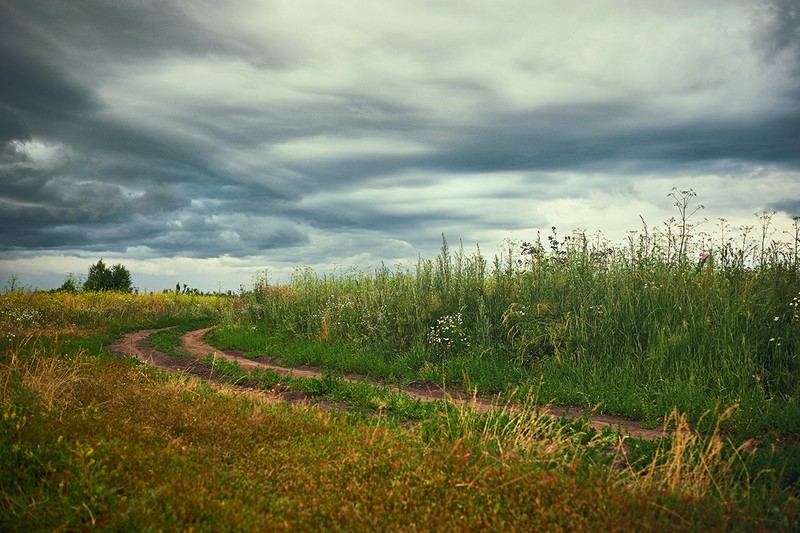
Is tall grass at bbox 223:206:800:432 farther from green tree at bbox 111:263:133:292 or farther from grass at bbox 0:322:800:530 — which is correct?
green tree at bbox 111:263:133:292

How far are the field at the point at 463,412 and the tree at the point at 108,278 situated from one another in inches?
854

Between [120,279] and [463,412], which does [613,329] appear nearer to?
[463,412]

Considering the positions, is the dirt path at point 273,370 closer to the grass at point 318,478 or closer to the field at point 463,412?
the field at point 463,412

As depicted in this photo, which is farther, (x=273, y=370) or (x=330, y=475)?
(x=273, y=370)

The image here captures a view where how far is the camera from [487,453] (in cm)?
550

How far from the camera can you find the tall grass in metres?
8.84

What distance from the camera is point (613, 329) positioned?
10695 mm

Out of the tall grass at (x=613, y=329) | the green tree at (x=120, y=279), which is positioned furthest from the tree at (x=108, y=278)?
the tall grass at (x=613, y=329)

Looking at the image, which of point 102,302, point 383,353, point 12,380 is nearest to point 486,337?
point 383,353

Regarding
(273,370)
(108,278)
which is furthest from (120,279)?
(273,370)

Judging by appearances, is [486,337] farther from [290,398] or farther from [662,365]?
[290,398]

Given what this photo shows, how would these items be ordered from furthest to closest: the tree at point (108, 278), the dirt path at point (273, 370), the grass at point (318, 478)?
the tree at point (108, 278) → the dirt path at point (273, 370) → the grass at point (318, 478)

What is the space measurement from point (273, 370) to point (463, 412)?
6.66 m

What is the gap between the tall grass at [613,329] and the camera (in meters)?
8.84
